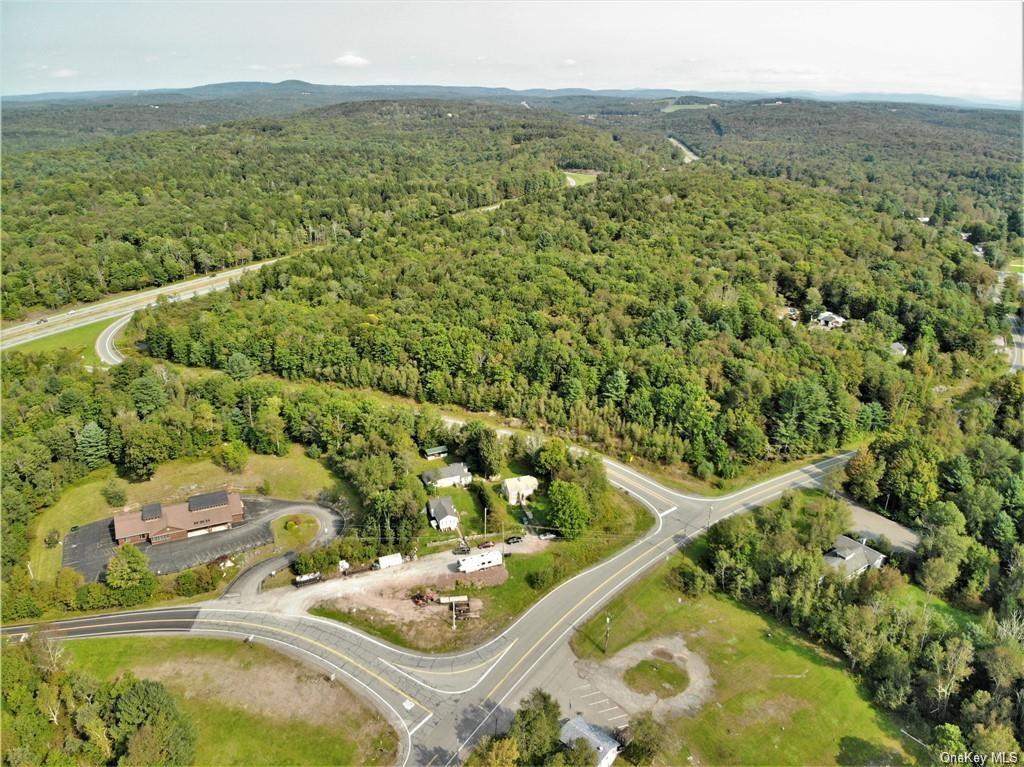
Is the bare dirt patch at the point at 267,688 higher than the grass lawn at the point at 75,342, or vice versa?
the grass lawn at the point at 75,342

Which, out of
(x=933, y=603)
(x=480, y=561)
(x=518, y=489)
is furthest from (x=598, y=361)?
(x=933, y=603)

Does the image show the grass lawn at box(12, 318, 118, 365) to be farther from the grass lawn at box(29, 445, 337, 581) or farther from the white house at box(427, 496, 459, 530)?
the white house at box(427, 496, 459, 530)

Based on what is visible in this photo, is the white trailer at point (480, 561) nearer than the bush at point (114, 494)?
Yes

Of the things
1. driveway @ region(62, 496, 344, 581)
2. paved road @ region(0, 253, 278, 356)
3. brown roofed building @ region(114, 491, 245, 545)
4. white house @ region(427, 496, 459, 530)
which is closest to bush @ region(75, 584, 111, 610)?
driveway @ region(62, 496, 344, 581)

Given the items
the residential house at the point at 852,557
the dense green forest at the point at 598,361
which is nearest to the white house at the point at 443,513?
the dense green forest at the point at 598,361

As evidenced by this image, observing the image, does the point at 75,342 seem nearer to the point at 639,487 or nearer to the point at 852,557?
the point at 639,487

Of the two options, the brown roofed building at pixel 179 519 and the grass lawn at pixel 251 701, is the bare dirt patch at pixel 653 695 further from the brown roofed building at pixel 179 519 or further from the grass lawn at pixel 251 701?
the brown roofed building at pixel 179 519

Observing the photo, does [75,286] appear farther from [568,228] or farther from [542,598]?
[542,598]
